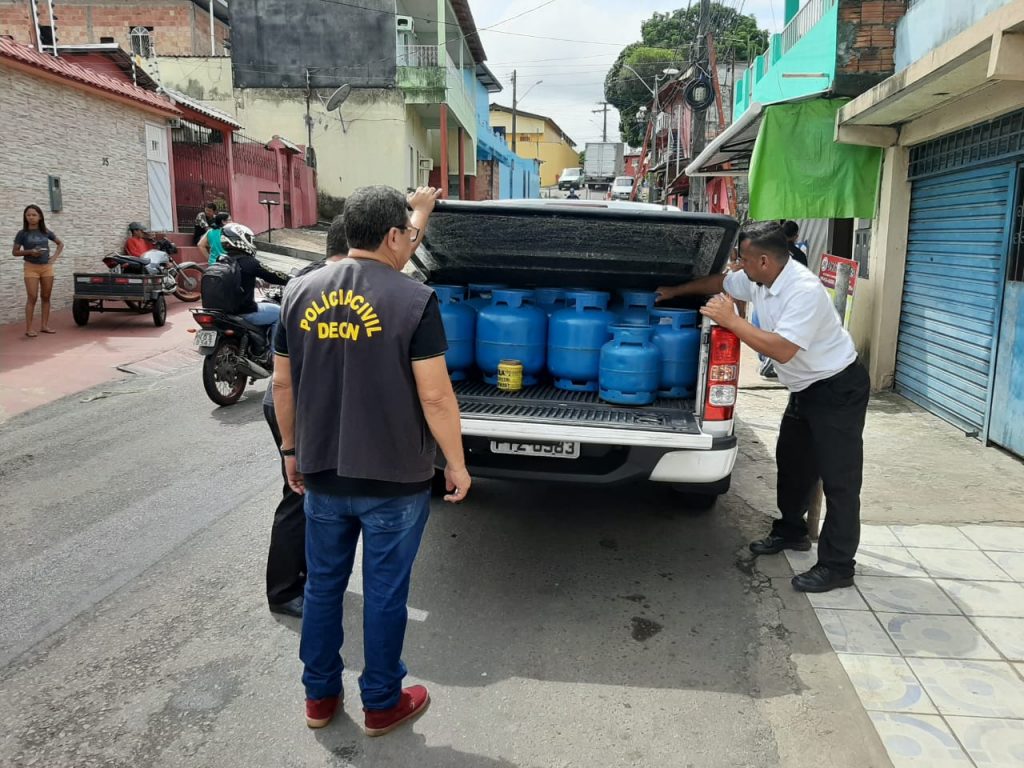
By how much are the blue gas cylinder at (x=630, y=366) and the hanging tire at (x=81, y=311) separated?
9580mm

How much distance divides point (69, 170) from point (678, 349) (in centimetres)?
1187

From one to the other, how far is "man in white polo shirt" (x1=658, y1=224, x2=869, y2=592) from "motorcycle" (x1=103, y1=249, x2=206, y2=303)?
9413 millimetres

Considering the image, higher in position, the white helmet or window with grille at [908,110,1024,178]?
window with grille at [908,110,1024,178]

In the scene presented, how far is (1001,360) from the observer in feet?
20.4

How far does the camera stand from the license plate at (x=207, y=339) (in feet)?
23.9

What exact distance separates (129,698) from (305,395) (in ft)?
4.53

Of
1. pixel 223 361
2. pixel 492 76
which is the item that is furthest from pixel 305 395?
pixel 492 76

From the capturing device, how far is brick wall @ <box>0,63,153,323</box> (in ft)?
36.6

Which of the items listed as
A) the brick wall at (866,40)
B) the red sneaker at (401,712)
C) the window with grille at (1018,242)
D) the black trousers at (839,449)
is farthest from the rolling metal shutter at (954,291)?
the red sneaker at (401,712)

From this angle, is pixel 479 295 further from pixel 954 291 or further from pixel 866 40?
pixel 866 40

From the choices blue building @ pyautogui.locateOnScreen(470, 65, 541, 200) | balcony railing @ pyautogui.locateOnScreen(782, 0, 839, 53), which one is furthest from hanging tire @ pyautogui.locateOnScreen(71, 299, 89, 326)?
blue building @ pyautogui.locateOnScreen(470, 65, 541, 200)

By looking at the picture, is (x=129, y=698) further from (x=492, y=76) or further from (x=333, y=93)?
(x=492, y=76)

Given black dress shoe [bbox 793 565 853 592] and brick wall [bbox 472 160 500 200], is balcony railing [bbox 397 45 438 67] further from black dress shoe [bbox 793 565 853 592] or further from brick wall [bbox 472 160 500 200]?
black dress shoe [bbox 793 565 853 592]

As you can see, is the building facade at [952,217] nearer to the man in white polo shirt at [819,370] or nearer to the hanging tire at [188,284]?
the man in white polo shirt at [819,370]
